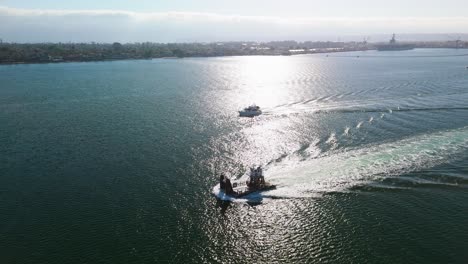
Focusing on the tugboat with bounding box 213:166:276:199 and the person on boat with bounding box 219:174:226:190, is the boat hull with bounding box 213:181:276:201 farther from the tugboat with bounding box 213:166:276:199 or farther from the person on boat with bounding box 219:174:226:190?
the person on boat with bounding box 219:174:226:190

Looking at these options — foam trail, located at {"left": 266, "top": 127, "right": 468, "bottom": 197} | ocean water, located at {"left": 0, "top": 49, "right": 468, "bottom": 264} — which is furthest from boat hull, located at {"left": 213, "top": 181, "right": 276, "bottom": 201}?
foam trail, located at {"left": 266, "top": 127, "right": 468, "bottom": 197}

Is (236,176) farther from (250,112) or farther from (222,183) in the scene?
(250,112)

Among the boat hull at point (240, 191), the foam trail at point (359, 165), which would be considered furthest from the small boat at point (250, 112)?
the boat hull at point (240, 191)

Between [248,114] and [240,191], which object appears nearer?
[240,191]

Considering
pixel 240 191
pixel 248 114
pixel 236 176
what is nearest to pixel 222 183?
pixel 240 191

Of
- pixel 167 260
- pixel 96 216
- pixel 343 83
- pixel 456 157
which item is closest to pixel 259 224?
pixel 167 260

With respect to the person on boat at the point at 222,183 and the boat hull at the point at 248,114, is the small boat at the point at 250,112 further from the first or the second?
the person on boat at the point at 222,183
